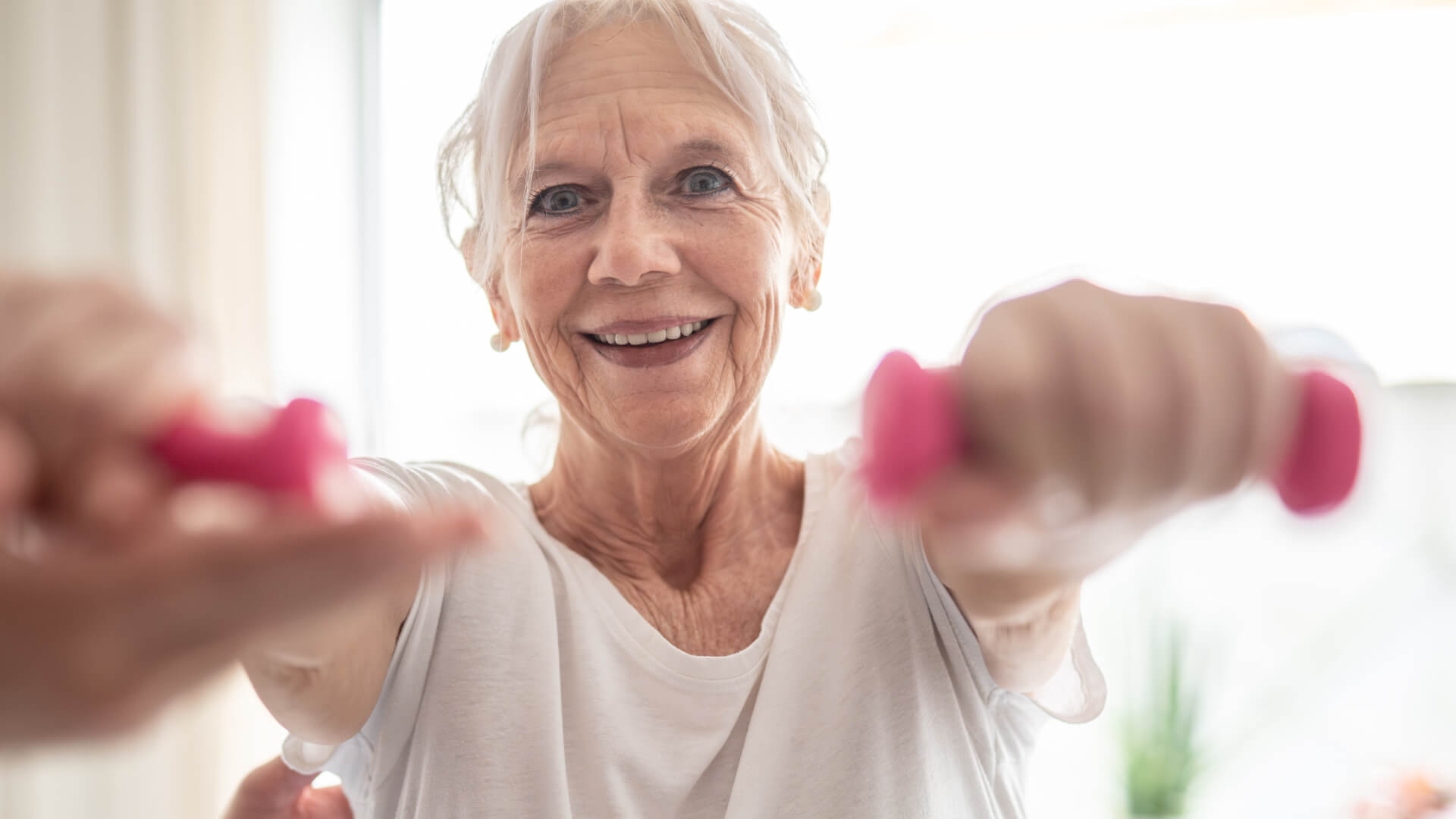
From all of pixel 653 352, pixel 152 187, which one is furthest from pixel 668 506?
pixel 152 187

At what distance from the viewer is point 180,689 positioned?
346mm

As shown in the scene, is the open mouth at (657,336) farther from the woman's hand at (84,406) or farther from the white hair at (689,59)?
the woman's hand at (84,406)

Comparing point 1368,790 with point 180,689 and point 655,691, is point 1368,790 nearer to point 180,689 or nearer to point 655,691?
point 655,691

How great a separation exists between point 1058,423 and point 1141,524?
8 cm

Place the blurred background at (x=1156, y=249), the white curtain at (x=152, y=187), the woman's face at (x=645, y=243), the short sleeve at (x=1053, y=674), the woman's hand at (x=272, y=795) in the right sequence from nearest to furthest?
1. the short sleeve at (x=1053, y=674)
2. the woman's face at (x=645, y=243)
3. the woman's hand at (x=272, y=795)
4. the white curtain at (x=152, y=187)
5. the blurred background at (x=1156, y=249)

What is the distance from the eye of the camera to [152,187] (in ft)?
7.61

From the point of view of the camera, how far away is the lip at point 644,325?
0.97 m

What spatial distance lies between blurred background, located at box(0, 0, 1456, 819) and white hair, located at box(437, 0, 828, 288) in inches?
53.9

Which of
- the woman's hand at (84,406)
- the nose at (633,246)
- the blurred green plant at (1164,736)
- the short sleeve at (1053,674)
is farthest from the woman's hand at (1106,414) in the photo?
the blurred green plant at (1164,736)

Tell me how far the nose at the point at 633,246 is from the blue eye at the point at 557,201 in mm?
52

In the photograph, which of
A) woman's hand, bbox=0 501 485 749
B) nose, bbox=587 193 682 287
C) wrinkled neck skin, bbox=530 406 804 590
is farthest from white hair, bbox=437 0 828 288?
woman's hand, bbox=0 501 485 749

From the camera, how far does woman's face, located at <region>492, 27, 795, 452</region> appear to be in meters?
0.95

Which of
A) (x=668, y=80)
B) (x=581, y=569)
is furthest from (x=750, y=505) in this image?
(x=668, y=80)

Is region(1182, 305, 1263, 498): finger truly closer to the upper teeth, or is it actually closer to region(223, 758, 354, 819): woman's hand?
the upper teeth
